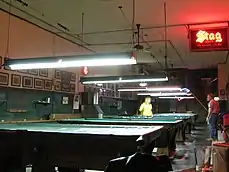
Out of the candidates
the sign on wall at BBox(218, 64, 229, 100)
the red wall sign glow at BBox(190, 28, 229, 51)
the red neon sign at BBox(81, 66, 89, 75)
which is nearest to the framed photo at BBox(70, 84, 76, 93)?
the red neon sign at BBox(81, 66, 89, 75)

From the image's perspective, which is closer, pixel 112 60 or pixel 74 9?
pixel 112 60

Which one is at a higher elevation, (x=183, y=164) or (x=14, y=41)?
(x=14, y=41)

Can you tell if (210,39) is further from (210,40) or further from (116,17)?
(116,17)

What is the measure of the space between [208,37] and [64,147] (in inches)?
165

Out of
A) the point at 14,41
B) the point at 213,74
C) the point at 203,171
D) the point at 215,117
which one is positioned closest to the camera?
the point at 203,171

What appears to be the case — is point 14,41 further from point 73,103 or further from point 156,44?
point 156,44

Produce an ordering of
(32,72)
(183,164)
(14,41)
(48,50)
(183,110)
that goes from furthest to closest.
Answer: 1. (183,110)
2. (48,50)
3. (32,72)
4. (14,41)
5. (183,164)

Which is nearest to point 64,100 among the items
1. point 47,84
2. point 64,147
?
point 47,84

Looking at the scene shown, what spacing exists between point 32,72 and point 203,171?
6.27 meters

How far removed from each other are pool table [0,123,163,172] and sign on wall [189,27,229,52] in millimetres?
3122

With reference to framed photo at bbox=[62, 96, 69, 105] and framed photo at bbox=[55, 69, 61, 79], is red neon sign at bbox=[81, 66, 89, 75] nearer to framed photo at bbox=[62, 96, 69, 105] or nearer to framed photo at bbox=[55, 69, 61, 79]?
framed photo at bbox=[62, 96, 69, 105]

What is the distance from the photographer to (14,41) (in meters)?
7.14

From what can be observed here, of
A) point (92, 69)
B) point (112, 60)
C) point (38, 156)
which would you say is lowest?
point (38, 156)

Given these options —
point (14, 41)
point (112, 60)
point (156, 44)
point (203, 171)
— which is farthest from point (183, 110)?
point (203, 171)
